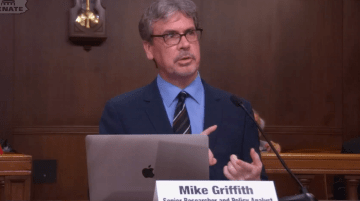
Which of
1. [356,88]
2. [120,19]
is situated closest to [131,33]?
[120,19]

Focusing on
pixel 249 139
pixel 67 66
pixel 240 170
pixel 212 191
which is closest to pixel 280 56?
pixel 67 66

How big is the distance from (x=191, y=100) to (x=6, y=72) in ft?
10.8

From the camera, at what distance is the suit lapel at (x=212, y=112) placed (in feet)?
6.82

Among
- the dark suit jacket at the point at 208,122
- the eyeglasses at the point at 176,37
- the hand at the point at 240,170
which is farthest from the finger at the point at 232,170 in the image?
the eyeglasses at the point at 176,37

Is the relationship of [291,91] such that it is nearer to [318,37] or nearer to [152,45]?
[318,37]

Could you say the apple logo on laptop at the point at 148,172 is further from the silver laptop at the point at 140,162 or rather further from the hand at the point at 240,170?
the hand at the point at 240,170

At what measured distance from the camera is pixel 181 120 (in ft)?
6.73

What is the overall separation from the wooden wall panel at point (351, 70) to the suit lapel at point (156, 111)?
367 centimetres

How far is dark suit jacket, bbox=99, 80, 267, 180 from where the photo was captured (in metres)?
2.06

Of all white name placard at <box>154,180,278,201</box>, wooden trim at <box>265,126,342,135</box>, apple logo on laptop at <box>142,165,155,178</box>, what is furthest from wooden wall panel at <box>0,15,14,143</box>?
white name placard at <box>154,180,278,201</box>

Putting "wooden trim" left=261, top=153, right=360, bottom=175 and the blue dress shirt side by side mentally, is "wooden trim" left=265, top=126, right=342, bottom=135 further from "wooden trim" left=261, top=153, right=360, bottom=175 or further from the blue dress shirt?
the blue dress shirt

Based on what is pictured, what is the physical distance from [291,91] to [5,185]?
3.57m

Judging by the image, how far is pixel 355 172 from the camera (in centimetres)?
A: 247

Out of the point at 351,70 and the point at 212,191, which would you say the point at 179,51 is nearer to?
the point at 212,191
